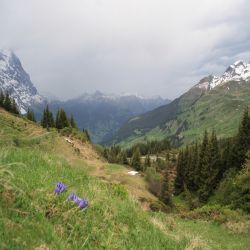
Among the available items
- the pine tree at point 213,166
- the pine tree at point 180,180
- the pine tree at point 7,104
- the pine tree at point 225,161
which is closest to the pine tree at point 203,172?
the pine tree at point 213,166

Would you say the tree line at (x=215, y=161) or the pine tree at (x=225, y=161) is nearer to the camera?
the tree line at (x=215, y=161)

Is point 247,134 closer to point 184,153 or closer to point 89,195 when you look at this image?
point 184,153

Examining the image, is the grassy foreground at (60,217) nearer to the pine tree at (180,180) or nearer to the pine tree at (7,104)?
the pine tree at (180,180)

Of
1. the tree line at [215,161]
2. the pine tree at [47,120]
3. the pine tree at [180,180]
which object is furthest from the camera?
the pine tree at [47,120]

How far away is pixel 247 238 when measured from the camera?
24.0 m

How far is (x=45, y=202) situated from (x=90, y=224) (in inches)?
35.9

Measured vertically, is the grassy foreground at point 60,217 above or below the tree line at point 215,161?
below

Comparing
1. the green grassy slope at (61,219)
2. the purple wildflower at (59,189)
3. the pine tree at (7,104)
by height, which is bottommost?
the green grassy slope at (61,219)

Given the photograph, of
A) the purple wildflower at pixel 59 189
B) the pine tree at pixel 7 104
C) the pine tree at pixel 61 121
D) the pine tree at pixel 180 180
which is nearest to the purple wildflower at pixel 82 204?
the purple wildflower at pixel 59 189

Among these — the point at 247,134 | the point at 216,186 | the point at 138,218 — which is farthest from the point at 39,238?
the point at 216,186

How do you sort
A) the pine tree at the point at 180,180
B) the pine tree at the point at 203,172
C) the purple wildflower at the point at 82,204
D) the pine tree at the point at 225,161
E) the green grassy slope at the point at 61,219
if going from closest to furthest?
the green grassy slope at the point at 61,219
the purple wildflower at the point at 82,204
the pine tree at the point at 203,172
the pine tree at the point at 225,161
the pine tree at the point at 180,180

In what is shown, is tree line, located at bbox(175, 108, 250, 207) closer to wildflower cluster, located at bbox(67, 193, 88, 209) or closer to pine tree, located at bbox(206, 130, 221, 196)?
pine tree, located at bbox(206, 130, 221, 196)

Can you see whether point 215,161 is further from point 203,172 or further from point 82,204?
point 82,204

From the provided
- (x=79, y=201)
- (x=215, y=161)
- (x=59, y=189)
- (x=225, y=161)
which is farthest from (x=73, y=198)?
(x=225, y=161)
